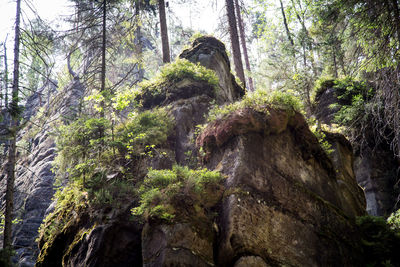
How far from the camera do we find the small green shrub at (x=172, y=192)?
4938mm

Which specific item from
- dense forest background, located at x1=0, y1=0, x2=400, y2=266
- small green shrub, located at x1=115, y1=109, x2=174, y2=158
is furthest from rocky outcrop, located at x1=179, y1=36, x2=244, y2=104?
small green shrub, located at x1=115, y1=109, x2=174, y2=158

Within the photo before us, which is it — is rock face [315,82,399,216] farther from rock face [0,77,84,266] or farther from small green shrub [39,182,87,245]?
rock face [0,77,84,266]

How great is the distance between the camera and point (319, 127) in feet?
26.9

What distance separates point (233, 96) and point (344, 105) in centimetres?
444

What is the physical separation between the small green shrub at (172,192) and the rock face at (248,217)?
9 centimetres

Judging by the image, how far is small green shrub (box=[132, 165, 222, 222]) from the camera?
16.2 feet

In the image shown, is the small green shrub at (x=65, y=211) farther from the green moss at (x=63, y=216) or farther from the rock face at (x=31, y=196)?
the rock face at (x=31, y=196)

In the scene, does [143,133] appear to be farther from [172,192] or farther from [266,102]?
[266,102]

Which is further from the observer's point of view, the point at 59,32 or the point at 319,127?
the point at 59,32

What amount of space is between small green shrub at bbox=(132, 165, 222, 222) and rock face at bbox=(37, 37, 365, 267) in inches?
3.5

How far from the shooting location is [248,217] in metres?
4.99

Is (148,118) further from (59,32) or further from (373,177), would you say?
(373,177)

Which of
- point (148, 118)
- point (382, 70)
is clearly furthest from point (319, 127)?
point (148, 118)

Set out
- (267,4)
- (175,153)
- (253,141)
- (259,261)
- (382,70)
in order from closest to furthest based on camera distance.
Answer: (259,261), (382,70), (253,141), (175,153), (267,4)
